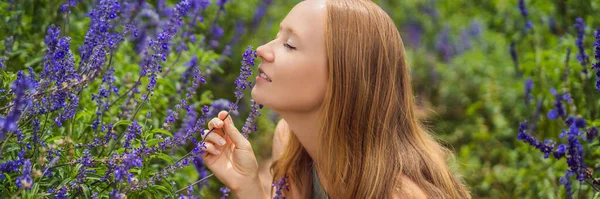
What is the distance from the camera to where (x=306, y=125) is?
2586mm

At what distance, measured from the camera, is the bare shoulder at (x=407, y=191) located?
252cm

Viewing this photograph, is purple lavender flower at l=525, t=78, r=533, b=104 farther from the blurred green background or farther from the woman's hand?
the woman's hand

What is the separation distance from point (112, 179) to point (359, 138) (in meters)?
0.80

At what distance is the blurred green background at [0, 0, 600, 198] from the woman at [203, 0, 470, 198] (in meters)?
0.64

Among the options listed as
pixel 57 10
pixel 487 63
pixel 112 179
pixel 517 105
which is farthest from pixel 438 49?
pixel 112 179

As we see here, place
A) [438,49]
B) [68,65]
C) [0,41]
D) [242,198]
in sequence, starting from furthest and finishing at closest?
[438,49], [0,41], [242,198], [68,65]

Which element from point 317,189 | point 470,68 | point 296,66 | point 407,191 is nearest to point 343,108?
point 296,66

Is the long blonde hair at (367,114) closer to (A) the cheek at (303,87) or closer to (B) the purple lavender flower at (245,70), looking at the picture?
(A) the cheek at (303,87)

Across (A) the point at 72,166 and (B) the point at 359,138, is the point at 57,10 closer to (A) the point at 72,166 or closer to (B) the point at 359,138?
(A) the point at 72,166

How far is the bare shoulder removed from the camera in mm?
2520

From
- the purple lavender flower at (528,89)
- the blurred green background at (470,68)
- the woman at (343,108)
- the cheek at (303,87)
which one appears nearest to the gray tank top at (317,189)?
the woman at (343,108)

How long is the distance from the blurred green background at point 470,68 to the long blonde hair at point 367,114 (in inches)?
29.1

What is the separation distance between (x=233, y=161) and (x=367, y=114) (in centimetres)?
48

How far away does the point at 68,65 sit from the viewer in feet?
7.15
